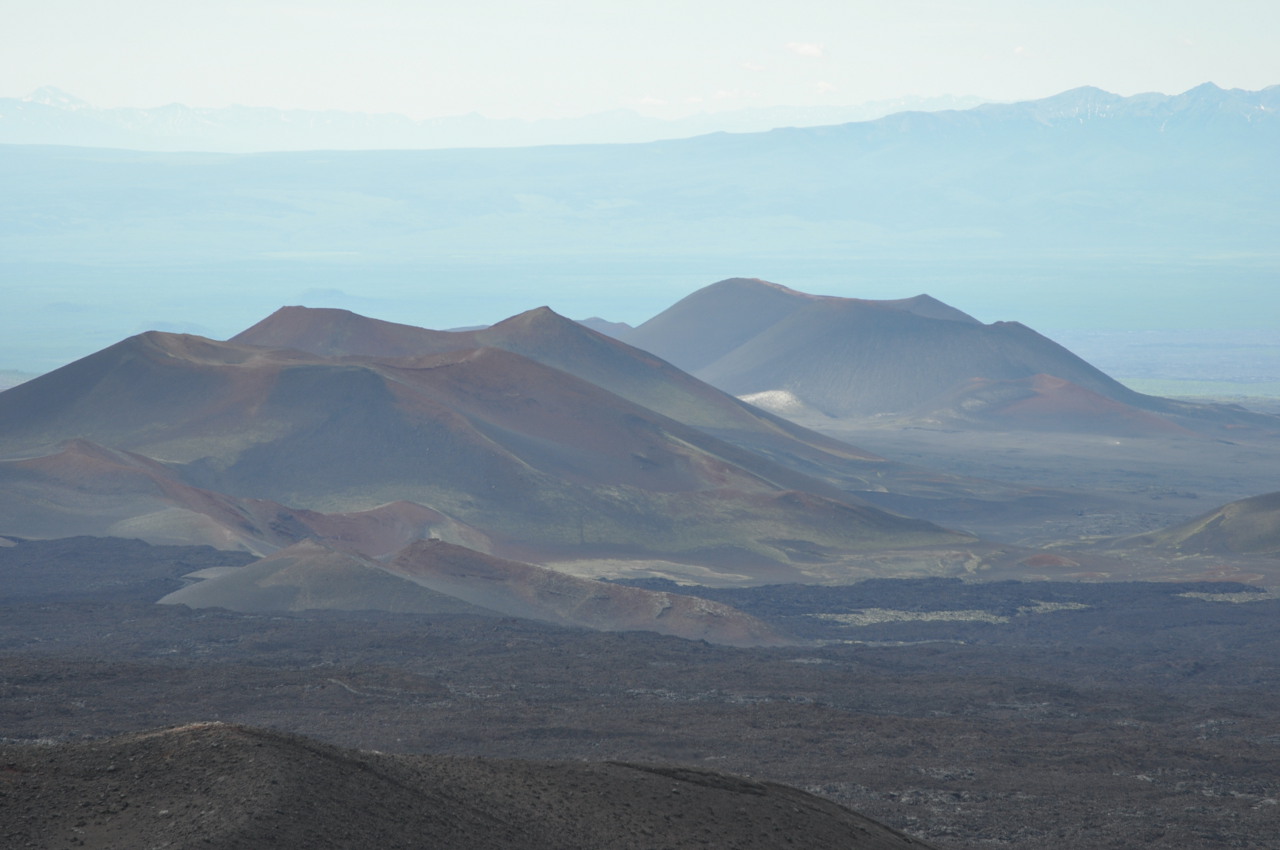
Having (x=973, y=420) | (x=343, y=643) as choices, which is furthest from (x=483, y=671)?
(x=973, y=420)

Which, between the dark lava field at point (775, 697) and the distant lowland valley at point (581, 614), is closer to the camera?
the distant lowland valley at point (581, 614)

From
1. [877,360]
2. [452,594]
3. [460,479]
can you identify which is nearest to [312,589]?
[452,594]

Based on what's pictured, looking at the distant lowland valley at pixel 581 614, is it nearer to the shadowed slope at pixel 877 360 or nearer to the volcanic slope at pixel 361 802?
the volcanic slope at pixel 361 802

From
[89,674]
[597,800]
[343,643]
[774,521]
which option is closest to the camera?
[597,800]

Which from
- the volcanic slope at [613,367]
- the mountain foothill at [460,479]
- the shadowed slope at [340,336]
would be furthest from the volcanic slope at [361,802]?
the shadowed slope at [340,336]

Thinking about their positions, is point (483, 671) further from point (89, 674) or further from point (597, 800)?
point (597, 800)

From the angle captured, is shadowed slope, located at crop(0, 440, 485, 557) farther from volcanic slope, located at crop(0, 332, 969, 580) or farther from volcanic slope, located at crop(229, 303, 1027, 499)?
volcanic slope, located at crop(229, 303, 1027, 499)
